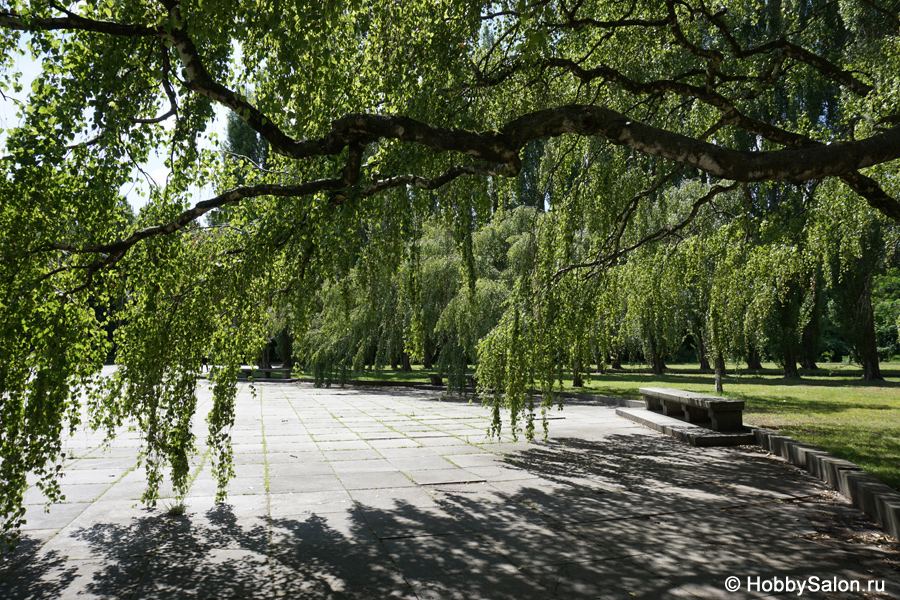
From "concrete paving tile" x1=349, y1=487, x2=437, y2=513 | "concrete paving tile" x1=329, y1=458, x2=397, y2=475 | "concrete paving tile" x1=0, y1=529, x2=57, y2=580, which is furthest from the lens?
"concrete paving tile" x1=329, y1=458, x2=397, y2=475

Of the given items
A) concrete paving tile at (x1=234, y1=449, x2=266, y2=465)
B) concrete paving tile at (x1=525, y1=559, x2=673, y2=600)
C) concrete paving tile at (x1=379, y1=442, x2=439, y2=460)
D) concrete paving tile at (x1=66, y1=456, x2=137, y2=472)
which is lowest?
concrete paving tile at (x1=525, y1=559, x2=673, y2=600)

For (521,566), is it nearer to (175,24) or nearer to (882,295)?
(175,24)

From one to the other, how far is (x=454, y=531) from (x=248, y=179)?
3820mm

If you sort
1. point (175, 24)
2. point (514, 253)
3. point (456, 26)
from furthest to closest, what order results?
point (514, 253) < point (456, 26) < point (175, 24)

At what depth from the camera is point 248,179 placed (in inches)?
233

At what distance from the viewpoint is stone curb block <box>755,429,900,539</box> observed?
475cm

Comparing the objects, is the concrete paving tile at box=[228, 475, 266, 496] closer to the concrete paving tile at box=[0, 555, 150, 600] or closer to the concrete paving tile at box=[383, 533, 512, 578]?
the concrete paving tile at box=[0, 555, 150, 600]

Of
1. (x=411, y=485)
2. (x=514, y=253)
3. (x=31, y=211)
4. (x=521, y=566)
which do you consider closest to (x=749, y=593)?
(x=521, y=566)

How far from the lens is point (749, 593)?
3.57 m

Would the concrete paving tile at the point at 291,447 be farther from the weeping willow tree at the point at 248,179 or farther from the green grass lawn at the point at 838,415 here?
the green grass lawn at the point at 838,415

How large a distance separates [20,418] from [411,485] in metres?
3.57

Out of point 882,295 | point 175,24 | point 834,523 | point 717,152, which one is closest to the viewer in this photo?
point 175,24

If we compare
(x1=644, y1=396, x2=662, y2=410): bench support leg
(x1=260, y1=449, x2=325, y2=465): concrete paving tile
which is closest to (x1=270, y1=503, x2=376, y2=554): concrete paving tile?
(x1=260, y1=449, x2=325, y2=465): concrete paving tile

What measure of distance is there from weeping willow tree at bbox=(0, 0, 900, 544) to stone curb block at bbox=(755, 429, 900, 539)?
2.70m
